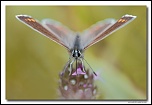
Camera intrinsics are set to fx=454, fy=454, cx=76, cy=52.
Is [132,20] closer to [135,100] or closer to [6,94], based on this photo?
[135,100]

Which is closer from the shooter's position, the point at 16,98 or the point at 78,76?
the point at 78,76

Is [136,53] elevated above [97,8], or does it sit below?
below

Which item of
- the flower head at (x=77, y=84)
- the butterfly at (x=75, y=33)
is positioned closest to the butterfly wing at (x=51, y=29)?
the butterfly at (x=75, y=33)

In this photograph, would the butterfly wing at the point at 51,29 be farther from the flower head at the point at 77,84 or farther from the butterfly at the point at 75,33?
the flower head at the point at 77,84

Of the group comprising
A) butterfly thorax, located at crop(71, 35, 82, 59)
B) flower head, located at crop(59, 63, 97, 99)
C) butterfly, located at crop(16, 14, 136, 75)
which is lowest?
flower head, located at crop(59, 63, 97, 99)

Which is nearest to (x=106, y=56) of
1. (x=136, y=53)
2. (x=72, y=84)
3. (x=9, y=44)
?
(x=136, y=53)

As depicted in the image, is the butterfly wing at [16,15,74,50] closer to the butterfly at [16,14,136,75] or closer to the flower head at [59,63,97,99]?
the butterfly at [16,14,136,75]

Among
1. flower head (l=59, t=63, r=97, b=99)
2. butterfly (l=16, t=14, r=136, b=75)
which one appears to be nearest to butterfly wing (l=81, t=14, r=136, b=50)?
butterfly (l=16, t=14, r=136, b=75)
